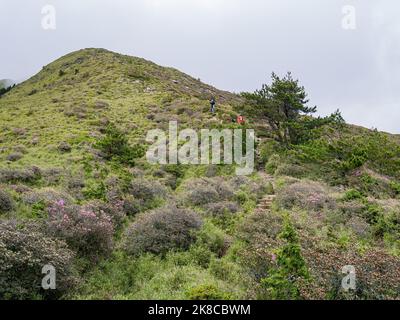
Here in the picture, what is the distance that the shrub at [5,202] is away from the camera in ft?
44.8

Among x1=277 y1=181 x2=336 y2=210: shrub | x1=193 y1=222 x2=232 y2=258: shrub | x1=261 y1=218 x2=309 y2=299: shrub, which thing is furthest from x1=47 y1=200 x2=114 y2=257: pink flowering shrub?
x1=277 y1=181 x2=336 y2=210: shrub

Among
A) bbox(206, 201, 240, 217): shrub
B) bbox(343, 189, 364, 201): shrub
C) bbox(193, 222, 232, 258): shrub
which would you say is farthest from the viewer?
bbox(343, 189, 364, 201): shrub

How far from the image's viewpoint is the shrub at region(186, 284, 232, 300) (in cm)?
830

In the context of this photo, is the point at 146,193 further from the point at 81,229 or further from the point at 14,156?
the point at 14,156

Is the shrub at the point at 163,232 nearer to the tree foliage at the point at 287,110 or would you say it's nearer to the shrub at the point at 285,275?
the shrub at the point at 285,275

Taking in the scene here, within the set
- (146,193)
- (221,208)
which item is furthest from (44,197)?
(221,208)

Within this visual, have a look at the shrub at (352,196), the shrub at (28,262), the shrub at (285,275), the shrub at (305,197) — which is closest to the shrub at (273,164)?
the shrub at (305,197)

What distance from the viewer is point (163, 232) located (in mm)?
→ 13094

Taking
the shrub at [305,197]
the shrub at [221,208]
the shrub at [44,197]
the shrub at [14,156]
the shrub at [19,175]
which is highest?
the shrub at [14,156]

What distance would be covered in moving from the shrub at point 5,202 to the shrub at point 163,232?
405 cm

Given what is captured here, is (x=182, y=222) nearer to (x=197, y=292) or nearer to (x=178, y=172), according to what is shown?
(x=197, y=292)

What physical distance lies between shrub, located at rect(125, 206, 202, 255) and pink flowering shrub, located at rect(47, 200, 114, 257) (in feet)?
2.91

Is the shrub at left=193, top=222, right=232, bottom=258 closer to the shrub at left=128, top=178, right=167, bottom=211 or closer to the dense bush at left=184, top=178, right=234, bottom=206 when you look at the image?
the dense bush at left=184, top=178, right=234, bottom=206

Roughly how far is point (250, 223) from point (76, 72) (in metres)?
45.3
